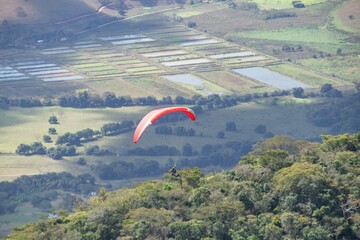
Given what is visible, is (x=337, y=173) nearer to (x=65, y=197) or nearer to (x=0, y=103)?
(x=65, y=197)

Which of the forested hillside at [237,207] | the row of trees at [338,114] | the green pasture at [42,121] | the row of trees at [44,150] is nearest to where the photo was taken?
the forested hillside at [237,207]

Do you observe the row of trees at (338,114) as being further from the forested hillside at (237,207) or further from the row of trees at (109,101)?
the forested hillside at (237,207)

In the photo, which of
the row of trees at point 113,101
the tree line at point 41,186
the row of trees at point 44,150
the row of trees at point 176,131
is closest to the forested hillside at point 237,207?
the tree line at point 41,186

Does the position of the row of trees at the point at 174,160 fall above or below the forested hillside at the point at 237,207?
below

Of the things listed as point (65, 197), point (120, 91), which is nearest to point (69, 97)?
point (120, 91)

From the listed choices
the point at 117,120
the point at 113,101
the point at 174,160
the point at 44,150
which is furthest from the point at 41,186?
the point at 113,101

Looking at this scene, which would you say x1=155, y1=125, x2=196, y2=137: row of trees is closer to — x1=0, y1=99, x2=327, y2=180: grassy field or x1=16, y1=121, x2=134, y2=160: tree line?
x1=0, y1=99, x2=327, y2=180: grassy field

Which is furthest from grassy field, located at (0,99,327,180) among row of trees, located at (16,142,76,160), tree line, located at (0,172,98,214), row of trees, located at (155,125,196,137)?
tree line, located at (0,172,98,214)

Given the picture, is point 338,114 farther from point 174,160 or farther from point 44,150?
point 44,150

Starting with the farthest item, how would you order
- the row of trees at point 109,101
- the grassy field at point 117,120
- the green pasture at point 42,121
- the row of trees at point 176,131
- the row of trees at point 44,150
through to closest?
the row of trees at point 109,101, the row of trees at point 176,131, the green pasture at point 42,121, the row of trees at point 44,150, the grassy field at point 117,120
